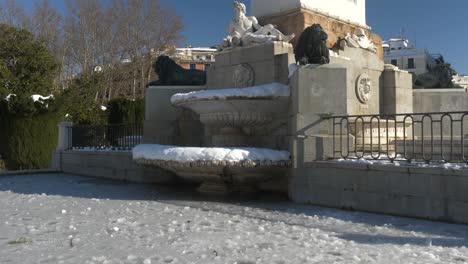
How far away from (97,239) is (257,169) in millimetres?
3475

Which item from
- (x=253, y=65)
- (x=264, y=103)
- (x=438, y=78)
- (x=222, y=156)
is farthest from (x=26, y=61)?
(x=438, y=78)

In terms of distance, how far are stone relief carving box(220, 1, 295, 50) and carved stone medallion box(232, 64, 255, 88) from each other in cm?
53

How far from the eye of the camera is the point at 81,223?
5.87 m

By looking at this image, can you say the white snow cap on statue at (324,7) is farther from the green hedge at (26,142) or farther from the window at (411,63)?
the window at (411,63)

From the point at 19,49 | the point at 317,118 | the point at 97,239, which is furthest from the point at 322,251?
the point at 19,49

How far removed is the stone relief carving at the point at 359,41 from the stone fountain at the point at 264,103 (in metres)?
0.03

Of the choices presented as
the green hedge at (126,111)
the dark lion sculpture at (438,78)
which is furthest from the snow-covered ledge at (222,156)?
the green hedge at (126,111)

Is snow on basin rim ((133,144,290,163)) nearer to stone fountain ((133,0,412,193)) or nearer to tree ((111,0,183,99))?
stone fountain ((133,0,412,193))

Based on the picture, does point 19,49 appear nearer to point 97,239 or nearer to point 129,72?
point 129,72

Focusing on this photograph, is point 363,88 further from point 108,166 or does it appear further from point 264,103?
point 108,166

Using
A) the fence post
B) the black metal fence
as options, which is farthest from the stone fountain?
the fence post

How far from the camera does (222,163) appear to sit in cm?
728

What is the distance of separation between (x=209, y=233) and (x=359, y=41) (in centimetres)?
671

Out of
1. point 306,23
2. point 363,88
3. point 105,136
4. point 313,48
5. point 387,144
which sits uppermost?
point 306,23
